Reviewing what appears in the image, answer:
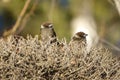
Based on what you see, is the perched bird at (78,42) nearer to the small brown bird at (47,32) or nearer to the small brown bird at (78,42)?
the small brown bird at (78,42)

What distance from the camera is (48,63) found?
727cm

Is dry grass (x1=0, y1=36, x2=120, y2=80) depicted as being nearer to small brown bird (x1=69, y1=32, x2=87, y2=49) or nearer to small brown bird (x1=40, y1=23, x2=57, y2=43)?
small brown bird (x1=69, y1=32, x2=87, y2=49)

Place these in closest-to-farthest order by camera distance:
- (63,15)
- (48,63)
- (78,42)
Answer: (48,63) < (78,42) < (63,15)

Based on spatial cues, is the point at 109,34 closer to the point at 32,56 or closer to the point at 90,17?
the point at 90,17

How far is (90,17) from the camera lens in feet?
71.9

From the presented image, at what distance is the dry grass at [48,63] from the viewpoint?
722 cm

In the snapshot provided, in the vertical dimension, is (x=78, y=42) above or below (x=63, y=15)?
below

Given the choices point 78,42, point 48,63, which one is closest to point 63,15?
point 78,42

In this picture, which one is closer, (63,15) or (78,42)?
(78,42)

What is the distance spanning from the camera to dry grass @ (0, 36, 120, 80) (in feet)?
23.7

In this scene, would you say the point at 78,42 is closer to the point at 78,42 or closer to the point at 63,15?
the point at 78,42

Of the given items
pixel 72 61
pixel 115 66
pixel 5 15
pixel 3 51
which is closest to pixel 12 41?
pixel 3 51

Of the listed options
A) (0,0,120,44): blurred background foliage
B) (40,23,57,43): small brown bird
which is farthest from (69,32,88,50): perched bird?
(0,0,120,44): blurred background foliage

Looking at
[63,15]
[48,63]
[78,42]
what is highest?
[63,15]
